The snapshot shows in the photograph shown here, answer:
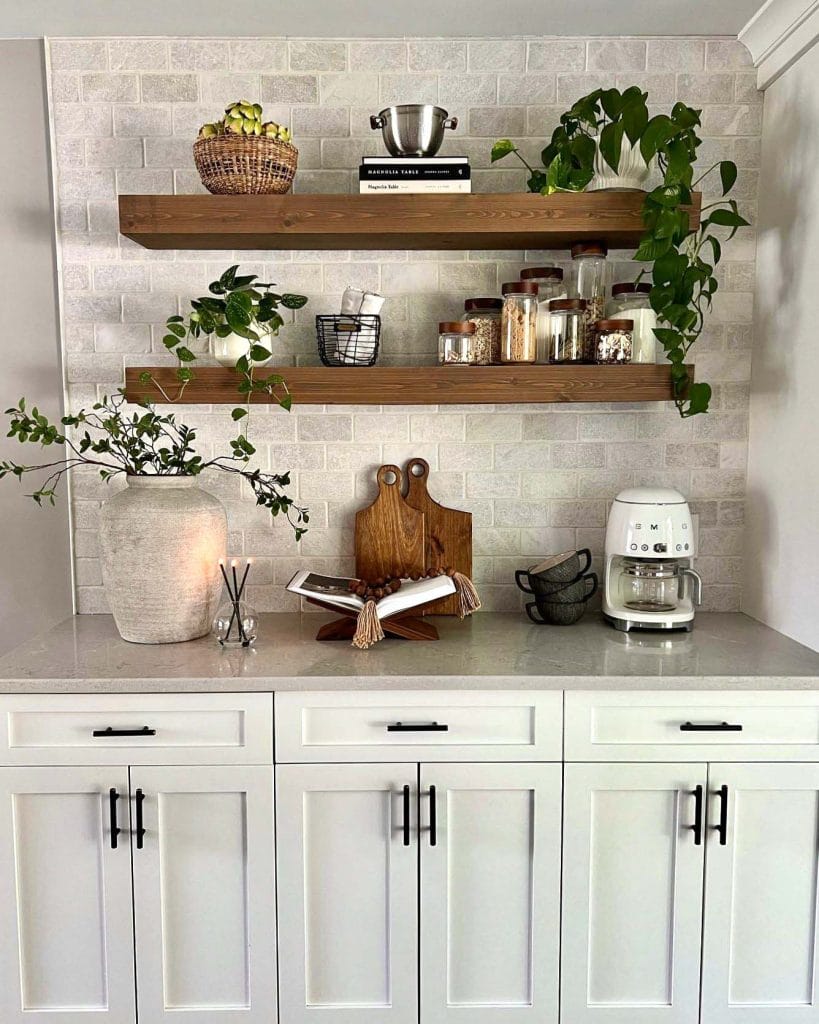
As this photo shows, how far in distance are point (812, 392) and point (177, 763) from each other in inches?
67.9

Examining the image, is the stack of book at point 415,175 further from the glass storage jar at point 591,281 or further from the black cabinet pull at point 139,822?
the black cabinet pull at point 139,822

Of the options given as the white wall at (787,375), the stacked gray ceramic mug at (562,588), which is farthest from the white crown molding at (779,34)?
the stacked gray ceramic mug at (562,588)

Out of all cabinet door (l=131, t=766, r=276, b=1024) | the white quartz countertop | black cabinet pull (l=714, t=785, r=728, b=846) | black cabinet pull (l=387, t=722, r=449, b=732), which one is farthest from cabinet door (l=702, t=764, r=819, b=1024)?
cabinet door (l=131, t=766, r=276, b=1024)

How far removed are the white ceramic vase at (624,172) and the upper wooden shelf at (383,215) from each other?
0.17 feet

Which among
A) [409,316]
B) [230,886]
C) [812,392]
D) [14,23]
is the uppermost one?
[14,23]

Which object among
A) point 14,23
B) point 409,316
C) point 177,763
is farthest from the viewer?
point 409,316

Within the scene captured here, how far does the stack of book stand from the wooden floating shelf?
44 cm

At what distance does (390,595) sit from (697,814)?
2.83 ft

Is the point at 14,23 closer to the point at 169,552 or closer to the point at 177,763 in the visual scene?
the point at 169,552

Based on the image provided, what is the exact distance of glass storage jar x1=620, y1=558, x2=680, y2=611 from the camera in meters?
2.21

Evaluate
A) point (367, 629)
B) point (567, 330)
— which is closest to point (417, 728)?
point (367, 629)

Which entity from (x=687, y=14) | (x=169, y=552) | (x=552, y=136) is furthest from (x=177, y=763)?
(x=687, y=14)

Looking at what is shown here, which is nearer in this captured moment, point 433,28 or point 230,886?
point 230,886

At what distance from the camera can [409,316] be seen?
2.36 meters
